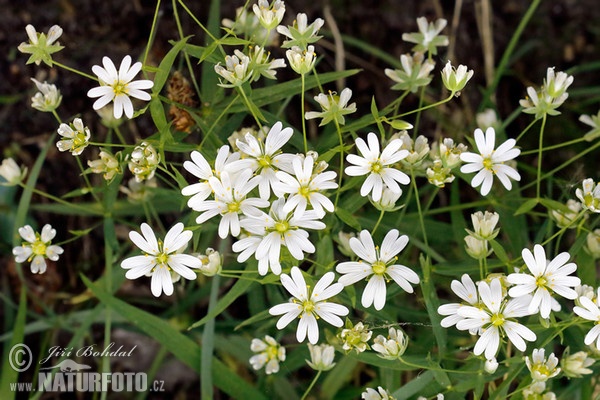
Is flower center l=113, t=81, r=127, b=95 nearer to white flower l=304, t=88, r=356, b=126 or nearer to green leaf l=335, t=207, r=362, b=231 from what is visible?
white flower l=304, t=88, r=356, b=126

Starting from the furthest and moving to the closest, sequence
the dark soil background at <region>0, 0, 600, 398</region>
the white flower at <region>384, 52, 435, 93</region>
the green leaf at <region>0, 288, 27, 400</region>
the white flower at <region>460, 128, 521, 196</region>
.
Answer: the dark soil background at <region>0, 0, 600, 398</region>, the green leaf at <region>0, 288, 27, 400</region>, the white flower at <region>384, 52, 435, 93</region>, the white flower at <region>460, 128, 521, 196</region>

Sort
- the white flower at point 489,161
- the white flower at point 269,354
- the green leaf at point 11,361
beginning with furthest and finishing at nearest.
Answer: the green leaf at point 11,361 → the white flower at point 269,354 → the white flower at point 489,161

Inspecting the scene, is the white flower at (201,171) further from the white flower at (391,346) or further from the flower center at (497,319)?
the flower center at (497,319)

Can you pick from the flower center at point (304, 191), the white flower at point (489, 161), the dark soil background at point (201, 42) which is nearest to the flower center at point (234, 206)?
the flower center at point (304, 191)

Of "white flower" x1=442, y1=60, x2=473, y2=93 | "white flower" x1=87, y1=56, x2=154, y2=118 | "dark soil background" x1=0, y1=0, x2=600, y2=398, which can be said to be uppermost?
"dark soil background" x1=0, y1=0, x2=600, y2=398

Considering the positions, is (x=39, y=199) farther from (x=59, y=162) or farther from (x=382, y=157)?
(x=382, y=157)

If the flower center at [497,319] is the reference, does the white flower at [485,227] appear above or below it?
above

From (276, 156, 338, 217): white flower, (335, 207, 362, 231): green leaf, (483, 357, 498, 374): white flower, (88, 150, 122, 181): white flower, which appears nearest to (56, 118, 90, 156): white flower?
(88, 150, 122, 181): white flower
